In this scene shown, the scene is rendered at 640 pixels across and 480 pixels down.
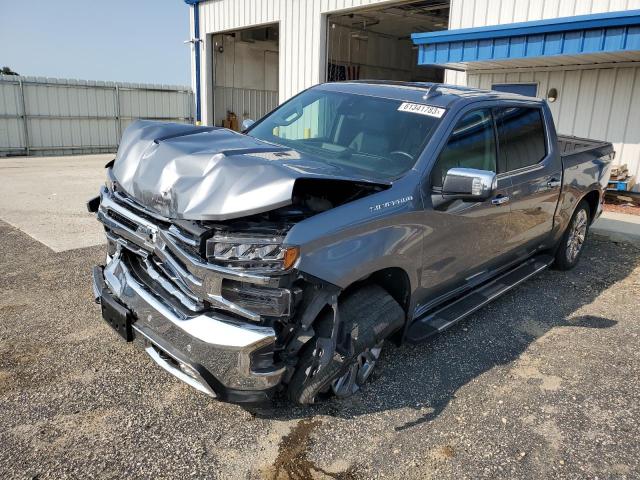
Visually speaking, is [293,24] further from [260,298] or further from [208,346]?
[208,346]

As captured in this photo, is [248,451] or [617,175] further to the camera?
[617,175]

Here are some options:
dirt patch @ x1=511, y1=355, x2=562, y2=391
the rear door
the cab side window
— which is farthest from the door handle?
dirt patch @ x1=511, y1=355, x2=562, y2=391

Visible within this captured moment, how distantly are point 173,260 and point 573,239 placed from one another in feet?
16.5

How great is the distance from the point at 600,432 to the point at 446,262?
141 centimetres

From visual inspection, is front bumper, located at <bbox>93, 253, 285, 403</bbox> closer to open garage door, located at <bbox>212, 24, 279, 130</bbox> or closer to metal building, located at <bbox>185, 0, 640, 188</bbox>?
metal building, located at <bbox>185, 0, 640, 188</bbox>

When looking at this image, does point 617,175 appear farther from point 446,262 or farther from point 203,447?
point 203,447

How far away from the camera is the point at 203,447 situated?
281cm

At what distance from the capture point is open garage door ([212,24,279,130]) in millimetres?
19625

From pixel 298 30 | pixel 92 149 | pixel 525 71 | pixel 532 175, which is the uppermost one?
pixel 298 30

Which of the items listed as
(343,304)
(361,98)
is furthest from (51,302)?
(361,98)

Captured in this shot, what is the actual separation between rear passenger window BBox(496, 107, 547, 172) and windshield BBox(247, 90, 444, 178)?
0.92 metres

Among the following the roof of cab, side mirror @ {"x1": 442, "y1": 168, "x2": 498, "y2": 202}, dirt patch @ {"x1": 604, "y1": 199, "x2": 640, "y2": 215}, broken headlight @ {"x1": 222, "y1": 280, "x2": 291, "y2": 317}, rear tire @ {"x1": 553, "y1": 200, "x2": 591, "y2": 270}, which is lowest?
dirt patch @ {"x1": 604, "y1": 199, "x2": 640, "y2": 215}

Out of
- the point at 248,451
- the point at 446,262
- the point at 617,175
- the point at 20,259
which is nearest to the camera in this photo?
the point at 248,451

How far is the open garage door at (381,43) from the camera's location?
16.5 metres
